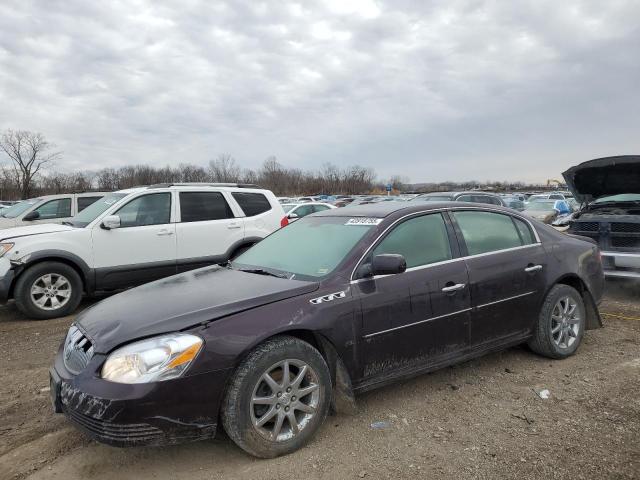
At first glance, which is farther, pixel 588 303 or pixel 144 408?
pixel 588 303

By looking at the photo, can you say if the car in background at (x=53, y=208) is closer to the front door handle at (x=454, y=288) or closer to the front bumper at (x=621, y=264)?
the front door handle at (x=454, y=288)

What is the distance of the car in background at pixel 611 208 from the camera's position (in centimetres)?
700

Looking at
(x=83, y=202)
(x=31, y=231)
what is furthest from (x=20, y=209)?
(x=31, y=231)

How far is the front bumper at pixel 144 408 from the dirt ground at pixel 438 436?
1.15 feet

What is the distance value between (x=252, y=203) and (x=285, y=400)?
589 centimetres

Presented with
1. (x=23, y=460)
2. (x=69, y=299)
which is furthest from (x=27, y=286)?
(x=23, y=460)

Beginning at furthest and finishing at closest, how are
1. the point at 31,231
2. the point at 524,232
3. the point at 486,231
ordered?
the point at 31,231
the point at 524,232
the point at 486,231

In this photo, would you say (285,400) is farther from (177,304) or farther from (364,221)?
(364,221)

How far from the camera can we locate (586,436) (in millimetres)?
3211

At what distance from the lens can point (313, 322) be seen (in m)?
3.15

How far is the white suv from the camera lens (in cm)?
662

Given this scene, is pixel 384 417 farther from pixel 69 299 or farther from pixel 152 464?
pixel 69 299

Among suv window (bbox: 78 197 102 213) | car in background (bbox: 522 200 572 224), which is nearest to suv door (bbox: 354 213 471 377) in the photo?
suv window (bbox: 78 197 102 213)

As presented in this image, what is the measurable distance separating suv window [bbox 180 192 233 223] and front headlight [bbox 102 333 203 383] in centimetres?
521
